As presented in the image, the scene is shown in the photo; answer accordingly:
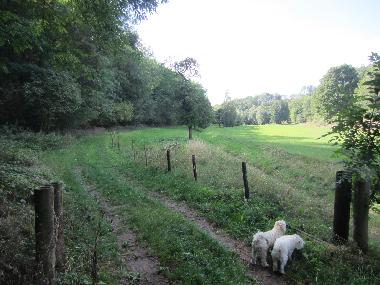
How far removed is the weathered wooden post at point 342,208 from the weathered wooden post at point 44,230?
22.3ft

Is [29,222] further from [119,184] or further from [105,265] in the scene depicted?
[119,184]

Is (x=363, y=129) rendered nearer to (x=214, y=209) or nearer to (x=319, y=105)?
(x=214, y=209)

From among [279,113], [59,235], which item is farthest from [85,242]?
[279,113]

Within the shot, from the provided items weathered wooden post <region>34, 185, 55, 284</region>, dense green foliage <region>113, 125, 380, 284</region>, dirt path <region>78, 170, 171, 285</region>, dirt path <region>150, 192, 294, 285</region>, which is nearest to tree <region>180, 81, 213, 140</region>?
dense green foliage <region>113, 125, 380, 284</region>

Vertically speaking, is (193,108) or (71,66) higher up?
(71,66)

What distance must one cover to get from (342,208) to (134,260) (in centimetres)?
558

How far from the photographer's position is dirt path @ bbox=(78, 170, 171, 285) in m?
7.29

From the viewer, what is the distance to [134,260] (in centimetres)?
833

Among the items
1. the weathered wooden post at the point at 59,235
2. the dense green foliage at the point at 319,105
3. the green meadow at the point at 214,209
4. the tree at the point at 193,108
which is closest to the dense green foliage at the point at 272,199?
the green meadow at the point at 214,209

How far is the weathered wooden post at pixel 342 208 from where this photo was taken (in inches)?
349

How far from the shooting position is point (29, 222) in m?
7.85

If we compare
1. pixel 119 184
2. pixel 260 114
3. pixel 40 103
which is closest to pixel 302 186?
pixel 119 184

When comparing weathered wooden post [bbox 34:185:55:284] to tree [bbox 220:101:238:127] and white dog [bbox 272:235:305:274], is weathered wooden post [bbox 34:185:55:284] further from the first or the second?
tree [bbox 220:101:238:127]

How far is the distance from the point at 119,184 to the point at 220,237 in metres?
7.62
